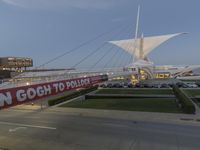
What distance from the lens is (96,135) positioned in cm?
1791

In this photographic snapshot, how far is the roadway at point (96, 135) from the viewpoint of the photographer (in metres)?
15.5

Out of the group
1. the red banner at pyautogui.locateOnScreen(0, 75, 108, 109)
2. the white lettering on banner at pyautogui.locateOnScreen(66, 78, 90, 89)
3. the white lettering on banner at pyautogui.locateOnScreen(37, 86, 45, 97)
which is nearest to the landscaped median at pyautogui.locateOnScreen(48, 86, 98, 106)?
the white lettering on banner at pyautogui.locateOnScreen(66, 78, 90, 89)

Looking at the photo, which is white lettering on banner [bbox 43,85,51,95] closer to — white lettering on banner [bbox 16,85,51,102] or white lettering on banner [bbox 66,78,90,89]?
white lettering on banner [bbox 16,85,51,102]

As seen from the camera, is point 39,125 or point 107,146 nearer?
point 107,146

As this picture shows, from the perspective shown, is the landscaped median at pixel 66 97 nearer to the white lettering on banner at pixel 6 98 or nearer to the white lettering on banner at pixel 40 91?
the white lettering on banner at pixel 40 91

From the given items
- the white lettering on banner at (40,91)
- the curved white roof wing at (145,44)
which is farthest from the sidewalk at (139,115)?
the curved white roof wing at (145,44)

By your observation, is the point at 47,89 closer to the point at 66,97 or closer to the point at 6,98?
the point at 6,98

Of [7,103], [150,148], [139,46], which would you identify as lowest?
[150,148]

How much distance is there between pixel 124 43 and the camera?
3723 inches

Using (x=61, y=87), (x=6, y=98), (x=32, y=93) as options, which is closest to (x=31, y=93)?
(x=32, y=93)

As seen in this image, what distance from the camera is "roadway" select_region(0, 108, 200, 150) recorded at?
1555 centimetres

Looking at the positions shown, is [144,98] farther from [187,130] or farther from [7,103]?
[7,103]

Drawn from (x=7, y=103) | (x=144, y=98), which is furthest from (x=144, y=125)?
(x=144, y=98)

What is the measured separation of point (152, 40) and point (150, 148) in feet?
253
